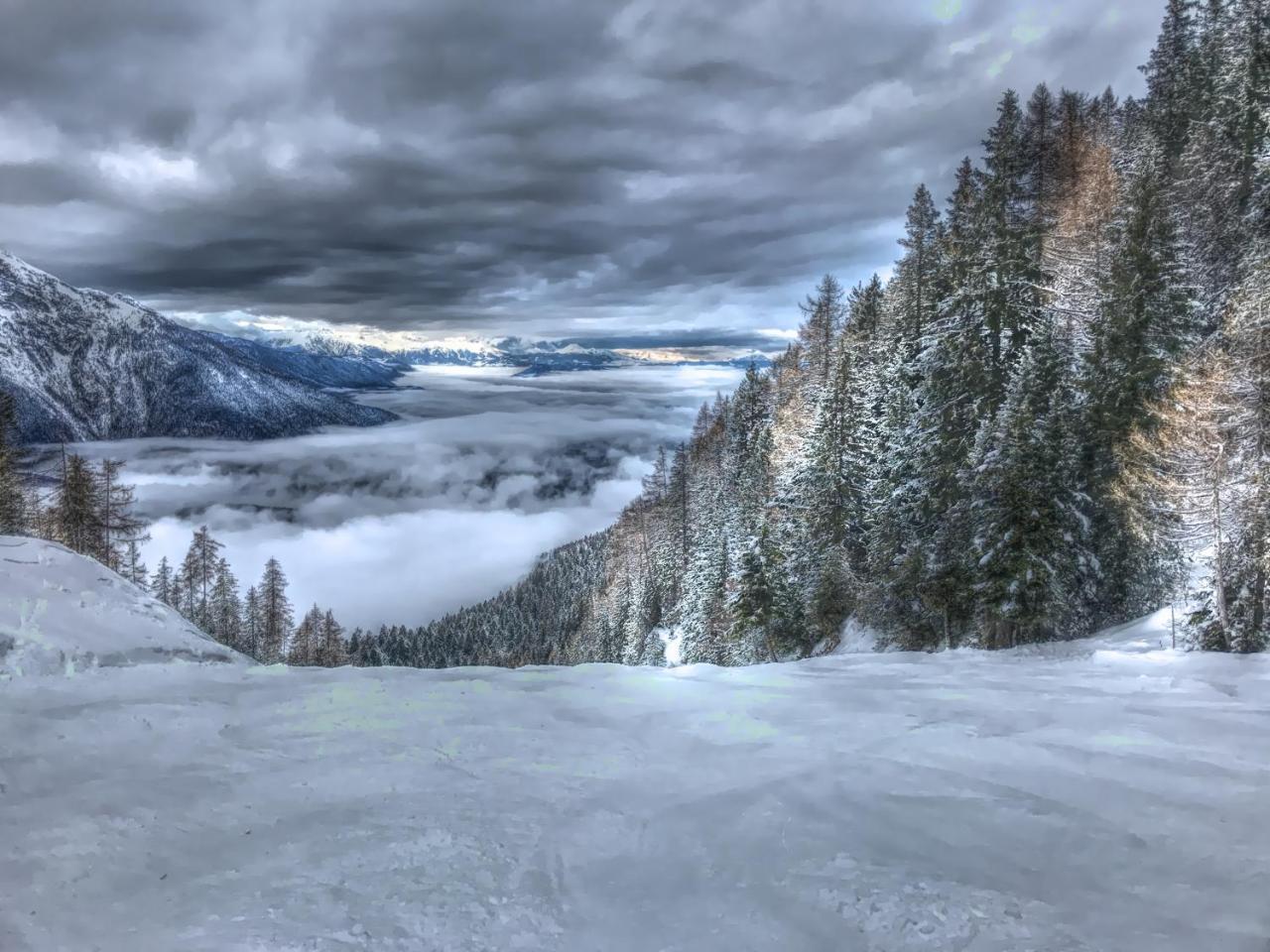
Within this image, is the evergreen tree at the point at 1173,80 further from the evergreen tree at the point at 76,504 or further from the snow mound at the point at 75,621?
the evergreen tree at the point at 76,504

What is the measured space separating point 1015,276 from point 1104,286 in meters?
3.49

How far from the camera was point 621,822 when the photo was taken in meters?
7.93

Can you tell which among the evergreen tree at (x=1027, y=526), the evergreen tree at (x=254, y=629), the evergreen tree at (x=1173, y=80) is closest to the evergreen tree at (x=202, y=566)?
the evergreen tree at (x=254, y=629)

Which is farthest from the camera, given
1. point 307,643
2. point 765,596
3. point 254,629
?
point 307,643

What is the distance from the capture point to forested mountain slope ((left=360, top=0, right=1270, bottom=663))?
1997 centimetres

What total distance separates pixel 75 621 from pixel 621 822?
12.6m

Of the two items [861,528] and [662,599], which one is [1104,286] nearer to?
[861,528]

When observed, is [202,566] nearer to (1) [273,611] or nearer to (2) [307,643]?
(1) [273,611]

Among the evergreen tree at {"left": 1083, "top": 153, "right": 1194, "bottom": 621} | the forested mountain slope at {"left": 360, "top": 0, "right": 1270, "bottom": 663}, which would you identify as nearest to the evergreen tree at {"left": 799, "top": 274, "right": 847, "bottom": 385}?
the forested mountain slope at {"left": 360, "top": 0, "right": 1270, "bottom": 663}

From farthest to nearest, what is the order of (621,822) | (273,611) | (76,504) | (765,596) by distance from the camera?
1. (273,611)
2. (76,504)
3. (765,596)
4. (621,822)

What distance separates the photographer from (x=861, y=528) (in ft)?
118

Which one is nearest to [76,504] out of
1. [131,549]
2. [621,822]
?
[131,549]

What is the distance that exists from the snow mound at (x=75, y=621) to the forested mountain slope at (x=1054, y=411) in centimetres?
2384

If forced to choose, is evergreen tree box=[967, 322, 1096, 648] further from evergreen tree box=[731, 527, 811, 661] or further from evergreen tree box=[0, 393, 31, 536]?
evergreen tree box=[0, 393, 31, 536]
